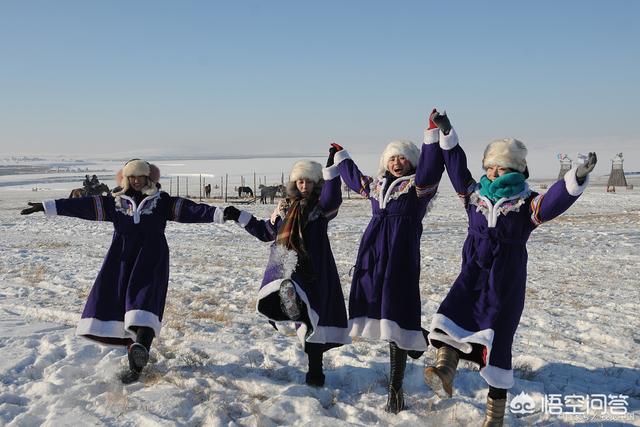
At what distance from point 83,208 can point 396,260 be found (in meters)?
2.57

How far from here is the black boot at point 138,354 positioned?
12.5ft

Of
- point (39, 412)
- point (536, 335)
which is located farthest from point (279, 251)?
point (536, 335)

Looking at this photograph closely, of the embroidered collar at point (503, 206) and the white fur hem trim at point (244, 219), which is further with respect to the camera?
the white fur hem trim at point (244, 219)

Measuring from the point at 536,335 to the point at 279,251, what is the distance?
3238mm

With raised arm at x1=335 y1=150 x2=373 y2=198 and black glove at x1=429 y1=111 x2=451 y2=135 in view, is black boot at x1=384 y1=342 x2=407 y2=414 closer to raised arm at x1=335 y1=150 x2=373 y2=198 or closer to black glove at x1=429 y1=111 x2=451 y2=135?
raised arm at x1=335 y1=150 x2=373 y2=198

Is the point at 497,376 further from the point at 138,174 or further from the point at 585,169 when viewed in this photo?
the point at 138,174

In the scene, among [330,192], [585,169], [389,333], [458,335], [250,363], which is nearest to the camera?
[585,169]

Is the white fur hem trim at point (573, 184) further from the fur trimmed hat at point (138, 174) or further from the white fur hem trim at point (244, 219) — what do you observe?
the fur trimmed hat at point (138, 174)

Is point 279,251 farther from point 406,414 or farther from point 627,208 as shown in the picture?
point 627,208

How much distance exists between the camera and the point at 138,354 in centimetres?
382

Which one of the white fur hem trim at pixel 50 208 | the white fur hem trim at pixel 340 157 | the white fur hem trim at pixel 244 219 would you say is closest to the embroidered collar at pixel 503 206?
the white fur hem trim at pixel 340 157

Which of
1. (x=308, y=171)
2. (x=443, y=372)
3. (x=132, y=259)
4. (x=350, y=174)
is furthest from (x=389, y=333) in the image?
(x=132, y=259)

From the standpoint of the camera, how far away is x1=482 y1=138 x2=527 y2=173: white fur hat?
3.25 meters

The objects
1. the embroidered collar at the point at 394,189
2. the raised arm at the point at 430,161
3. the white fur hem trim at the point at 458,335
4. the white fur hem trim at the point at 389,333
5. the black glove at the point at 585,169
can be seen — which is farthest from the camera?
the embroidered collar at the point at 394,189
